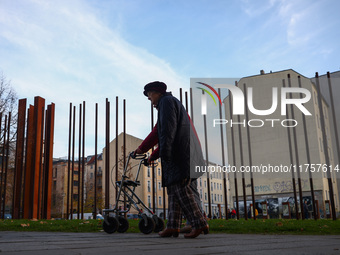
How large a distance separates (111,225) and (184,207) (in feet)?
4.32

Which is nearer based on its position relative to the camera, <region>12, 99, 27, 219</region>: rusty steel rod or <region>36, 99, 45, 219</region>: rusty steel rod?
<region>36, 99, 45, 219</region>: rusty steel rod

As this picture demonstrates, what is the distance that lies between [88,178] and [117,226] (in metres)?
68.6

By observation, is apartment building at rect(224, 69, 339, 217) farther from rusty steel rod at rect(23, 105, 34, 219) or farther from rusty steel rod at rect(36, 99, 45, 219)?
rusty steel rod at rect(23, 105, 34, 219)

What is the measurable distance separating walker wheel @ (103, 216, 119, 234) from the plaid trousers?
1.04 m

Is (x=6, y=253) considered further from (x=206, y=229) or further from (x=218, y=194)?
(x=218, y=194)

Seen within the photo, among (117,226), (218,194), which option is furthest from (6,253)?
(218,194)

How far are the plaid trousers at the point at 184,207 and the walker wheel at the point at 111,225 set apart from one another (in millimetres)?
1037

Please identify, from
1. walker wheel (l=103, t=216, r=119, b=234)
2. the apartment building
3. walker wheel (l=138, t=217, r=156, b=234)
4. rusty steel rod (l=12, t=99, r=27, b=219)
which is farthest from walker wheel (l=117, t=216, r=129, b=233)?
the apartment building

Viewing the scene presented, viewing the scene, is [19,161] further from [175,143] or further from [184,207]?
[184,207]

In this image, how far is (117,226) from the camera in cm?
488

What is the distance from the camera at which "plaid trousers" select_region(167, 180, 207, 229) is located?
4029 mm

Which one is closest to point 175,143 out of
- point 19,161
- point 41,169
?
point 41,169

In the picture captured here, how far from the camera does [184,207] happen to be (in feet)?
13.4

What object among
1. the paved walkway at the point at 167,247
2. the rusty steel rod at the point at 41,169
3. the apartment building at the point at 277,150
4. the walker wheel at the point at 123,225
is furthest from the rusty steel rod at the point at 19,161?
the apartment building at the point at 277,150
